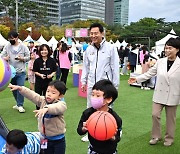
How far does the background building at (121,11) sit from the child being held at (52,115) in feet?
335

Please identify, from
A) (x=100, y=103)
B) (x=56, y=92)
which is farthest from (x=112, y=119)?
(x=56, y=92)

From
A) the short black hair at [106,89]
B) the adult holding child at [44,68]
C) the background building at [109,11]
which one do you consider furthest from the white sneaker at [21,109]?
the background building at [109,11]

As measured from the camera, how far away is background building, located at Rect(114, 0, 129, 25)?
339 feet

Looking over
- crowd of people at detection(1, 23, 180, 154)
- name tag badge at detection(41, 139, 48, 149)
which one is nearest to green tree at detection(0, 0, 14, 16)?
crowd of people at detection(1, 23, 180, 154)

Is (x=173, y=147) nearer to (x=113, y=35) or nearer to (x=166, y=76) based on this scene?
(x=166, y=76)

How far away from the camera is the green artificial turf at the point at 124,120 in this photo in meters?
4.43

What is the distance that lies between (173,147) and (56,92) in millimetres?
2560

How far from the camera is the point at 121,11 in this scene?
103438 millimetres

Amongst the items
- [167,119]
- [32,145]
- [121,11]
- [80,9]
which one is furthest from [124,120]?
[121,11]

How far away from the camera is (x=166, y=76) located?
438cm

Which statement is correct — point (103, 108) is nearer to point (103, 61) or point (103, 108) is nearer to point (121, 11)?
point (103, 61)

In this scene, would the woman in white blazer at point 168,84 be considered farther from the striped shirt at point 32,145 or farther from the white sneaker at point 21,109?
the white sneaker at point 21,109

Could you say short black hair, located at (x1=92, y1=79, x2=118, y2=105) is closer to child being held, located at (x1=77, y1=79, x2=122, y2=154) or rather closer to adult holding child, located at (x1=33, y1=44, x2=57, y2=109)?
child being held, located at (x1=77, y1=79, x2=122, y2=154)

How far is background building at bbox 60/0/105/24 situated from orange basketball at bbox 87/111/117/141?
3578 inches
